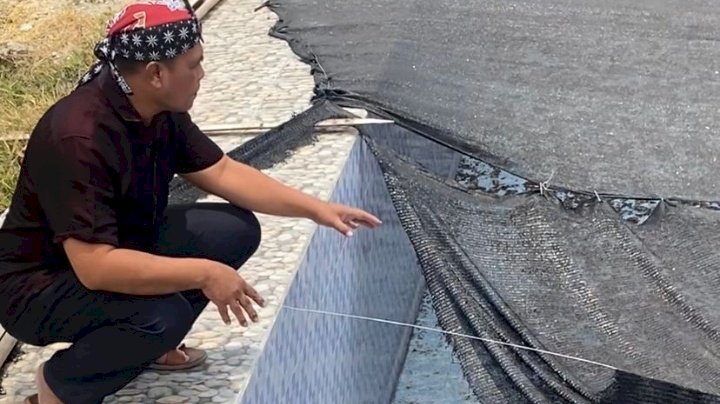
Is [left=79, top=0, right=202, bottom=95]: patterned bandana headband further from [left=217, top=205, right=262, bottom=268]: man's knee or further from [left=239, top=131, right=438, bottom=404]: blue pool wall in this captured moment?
[left=239, top=131, right=438, bottom=404]: blue pool wall

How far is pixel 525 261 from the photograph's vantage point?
2.61 meters

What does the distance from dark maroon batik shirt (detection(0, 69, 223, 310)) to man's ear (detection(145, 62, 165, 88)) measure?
0.18ft

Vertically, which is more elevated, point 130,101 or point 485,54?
point 130,101

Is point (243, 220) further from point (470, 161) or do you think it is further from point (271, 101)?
point (470, 161)

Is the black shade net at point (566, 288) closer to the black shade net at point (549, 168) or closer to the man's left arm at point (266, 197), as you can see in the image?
the black shade net at point (549, 168)

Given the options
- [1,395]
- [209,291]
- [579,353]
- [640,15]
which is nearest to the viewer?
[209,291]

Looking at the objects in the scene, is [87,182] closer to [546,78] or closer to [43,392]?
[43,392]

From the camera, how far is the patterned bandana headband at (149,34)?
1660mm

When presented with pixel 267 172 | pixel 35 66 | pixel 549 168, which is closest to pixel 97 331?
pixel 267 172

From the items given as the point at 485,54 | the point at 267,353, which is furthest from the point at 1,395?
the point at 485,54

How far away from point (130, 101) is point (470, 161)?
1780 mm

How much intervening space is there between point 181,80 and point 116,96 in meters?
0.10

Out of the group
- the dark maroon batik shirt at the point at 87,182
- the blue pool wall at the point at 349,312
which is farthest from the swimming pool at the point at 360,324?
the dark maroon batik shirt at the point at 87,182

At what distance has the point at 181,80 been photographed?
171 centimetres
